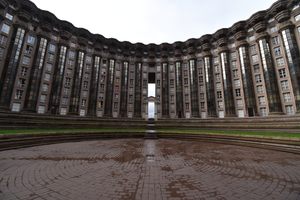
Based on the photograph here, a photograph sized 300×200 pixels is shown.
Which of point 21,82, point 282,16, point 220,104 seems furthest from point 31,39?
point 282,16

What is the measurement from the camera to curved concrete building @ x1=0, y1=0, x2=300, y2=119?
1162 inches

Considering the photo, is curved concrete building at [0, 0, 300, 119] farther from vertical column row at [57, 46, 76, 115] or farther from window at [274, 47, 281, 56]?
vertical column row at [57, 46, 76, 115]

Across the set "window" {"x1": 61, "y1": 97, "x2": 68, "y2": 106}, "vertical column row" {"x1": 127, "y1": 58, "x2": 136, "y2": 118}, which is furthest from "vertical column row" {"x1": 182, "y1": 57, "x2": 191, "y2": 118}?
"window" {"x1": 61, "y1": 97, "x2": 68, "y2": 106}

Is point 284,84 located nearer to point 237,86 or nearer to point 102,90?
point 237,86

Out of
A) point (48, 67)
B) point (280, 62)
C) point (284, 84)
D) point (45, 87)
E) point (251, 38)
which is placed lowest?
point (284, 84)

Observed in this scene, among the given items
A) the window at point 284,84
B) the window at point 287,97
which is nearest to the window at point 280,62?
the window at point 284,84

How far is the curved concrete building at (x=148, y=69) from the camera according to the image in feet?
96.8

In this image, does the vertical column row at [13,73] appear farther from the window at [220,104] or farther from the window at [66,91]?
the window at [220,104]

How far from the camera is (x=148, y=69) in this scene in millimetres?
48562

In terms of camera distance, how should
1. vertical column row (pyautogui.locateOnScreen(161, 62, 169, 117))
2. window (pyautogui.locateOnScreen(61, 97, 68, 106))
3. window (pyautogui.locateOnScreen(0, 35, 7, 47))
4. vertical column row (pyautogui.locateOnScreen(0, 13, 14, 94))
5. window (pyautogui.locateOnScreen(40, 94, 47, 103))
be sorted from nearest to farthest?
vertical column row (pyautogui.locateOnScreen(0, 13, 14, 94)), window (pyautogui.locateOnScreen(0, 35, 7, 47)), window (pyautogui.locateOnScreen(40, 94, 47, 103)), window (pyautogui.locateOnScreen(61, 97, 68, 106)), vertical column row (pyautogui.locateOnScreen(161, 62, 169, 117))

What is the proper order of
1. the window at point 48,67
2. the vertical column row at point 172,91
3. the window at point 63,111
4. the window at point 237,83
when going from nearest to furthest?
the window at point 237,83 < the window at point 48,67 < the window at point 63,111 < the vertical column row at point 172,91

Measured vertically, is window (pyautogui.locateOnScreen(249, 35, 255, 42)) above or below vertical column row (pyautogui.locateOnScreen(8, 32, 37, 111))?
above

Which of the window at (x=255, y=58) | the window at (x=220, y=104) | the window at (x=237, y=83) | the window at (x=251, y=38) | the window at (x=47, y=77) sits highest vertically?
the window at (x=251, y=38)

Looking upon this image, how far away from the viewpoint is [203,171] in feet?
20.4
